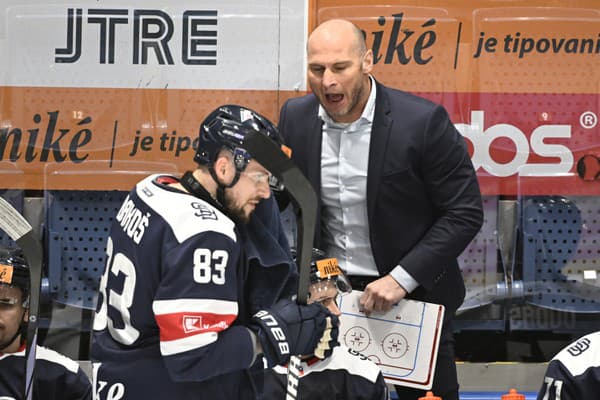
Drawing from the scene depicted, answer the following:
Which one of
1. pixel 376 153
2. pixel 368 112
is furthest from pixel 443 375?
pixel 368 112

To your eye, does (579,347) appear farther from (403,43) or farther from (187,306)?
(403,43)

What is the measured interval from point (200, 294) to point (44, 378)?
1.24m

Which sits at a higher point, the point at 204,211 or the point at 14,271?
the point at 204,211

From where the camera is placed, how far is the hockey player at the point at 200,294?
6.76ft

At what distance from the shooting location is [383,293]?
9.44ft

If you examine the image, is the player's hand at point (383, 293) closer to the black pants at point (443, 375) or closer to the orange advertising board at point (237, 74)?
the black pants at point (443, 375)

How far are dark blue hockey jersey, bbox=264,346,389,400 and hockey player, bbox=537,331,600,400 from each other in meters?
0.60

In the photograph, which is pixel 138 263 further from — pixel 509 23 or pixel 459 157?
pixel 509 23

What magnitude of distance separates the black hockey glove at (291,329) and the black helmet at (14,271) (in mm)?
1155

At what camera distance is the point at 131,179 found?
3.90 metres

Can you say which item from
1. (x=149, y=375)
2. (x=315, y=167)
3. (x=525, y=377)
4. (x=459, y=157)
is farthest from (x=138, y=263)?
(x=525, y=377)

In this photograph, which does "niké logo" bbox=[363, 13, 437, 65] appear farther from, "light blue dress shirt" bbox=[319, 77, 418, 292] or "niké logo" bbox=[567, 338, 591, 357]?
"niké logo" bbox=[567, 338, 591, 357]

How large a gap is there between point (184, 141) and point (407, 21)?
961 millimetres

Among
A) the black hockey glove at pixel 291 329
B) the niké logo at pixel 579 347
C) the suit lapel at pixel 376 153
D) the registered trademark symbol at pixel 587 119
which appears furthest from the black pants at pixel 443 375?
the registered trademark symbol at pixel 587 119
